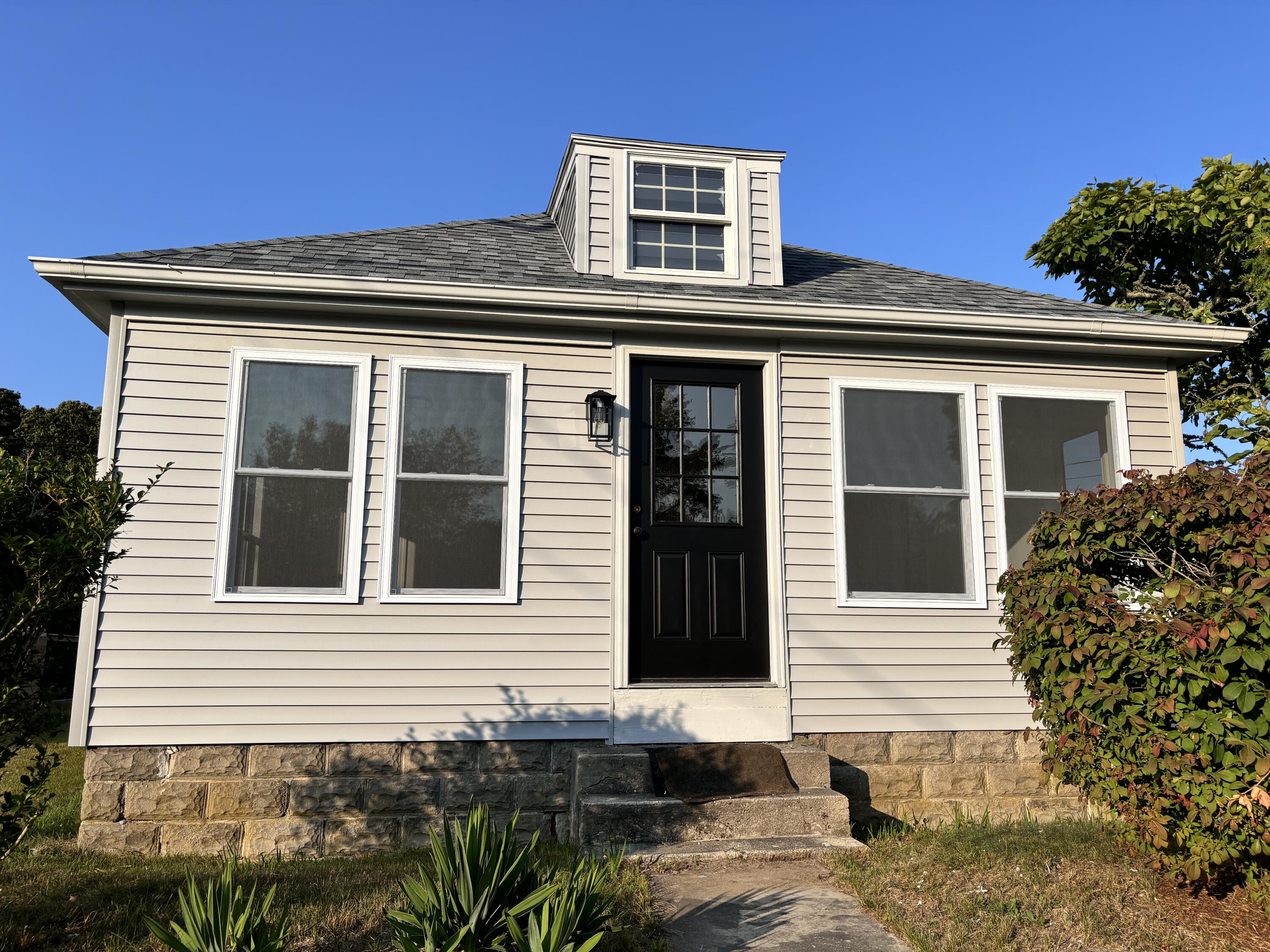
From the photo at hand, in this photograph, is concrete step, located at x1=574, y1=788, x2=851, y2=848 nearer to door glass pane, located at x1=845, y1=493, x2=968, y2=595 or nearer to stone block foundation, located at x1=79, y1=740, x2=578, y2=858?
stone block foundation, located at x1=79, y1=740, x2=578, y2=858

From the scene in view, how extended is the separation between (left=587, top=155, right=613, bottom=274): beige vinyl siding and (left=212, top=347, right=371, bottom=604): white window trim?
2.00 m

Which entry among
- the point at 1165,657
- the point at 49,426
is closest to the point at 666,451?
the point at 1165,657

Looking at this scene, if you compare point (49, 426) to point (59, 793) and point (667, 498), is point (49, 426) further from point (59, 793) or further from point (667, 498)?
point (667, 498)

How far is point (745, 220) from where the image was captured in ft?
22.2

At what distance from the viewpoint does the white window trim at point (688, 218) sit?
261 inches

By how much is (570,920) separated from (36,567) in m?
2.35

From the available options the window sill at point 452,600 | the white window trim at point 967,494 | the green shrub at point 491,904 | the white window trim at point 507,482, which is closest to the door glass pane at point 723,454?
the white window trim at point 967,494

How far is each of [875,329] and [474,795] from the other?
14.2ft

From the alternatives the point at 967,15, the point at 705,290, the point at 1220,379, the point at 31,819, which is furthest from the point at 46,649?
the point at 1220,379

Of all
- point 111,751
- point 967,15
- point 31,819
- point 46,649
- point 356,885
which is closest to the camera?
point 31,819

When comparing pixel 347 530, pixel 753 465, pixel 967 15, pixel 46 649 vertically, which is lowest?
pixel 46 649

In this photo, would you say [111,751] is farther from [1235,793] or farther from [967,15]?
[967,15]

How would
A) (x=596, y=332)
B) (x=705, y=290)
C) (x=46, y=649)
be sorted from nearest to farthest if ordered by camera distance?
1. (x=46, y=649)
2. (x=596, y=332)
3. (x=705, y=290)

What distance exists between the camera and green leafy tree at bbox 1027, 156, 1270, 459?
8.80 meters
